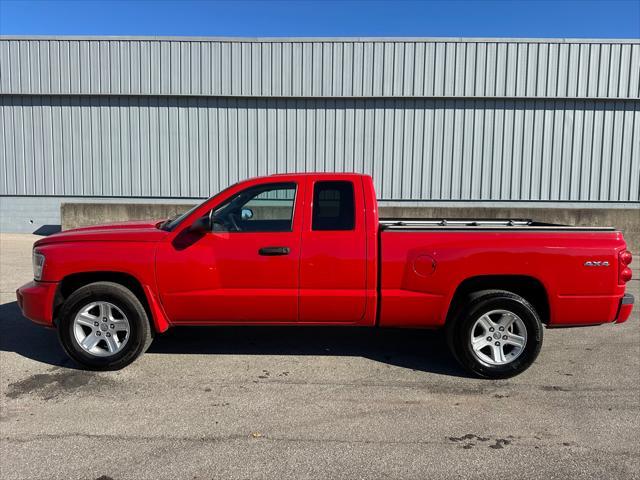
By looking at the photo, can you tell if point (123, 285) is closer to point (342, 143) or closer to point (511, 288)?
point (511, 288)

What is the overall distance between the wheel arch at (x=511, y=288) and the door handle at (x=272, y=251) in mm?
1582

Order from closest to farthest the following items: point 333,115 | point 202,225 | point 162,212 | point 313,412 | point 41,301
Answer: point 313,412, point 202,225, point 41,301, point 162,212, point 333,115

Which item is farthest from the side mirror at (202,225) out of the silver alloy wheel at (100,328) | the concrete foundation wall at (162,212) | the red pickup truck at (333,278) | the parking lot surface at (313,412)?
the concrete foundation wall at (162,212)

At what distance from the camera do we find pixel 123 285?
175 inches

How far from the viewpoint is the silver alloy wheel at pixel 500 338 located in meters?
4.23

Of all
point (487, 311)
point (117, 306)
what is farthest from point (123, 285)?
point (487, 311)

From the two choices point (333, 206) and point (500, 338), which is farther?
point (333, 206)

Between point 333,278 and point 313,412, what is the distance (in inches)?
46.6

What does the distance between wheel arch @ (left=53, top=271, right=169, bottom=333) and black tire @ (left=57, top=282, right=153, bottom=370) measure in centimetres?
8

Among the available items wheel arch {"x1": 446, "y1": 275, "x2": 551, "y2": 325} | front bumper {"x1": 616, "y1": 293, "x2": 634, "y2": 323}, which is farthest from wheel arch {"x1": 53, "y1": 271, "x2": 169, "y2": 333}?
front bumper {"x1": 616, "y1": 293, "x2": 634, "y2": 323}

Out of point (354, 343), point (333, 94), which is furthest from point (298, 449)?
point (333, 94)

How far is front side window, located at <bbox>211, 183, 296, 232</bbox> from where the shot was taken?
436cm

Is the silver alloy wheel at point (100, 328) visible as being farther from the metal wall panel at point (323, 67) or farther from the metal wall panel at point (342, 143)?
the metal wall panel at point (323, 67)

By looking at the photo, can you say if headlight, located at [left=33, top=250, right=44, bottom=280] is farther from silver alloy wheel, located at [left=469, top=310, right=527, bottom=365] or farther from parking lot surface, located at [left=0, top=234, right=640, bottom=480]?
silver alloy wheel, located at [left=469, top=310, right=527, bottom=365]
